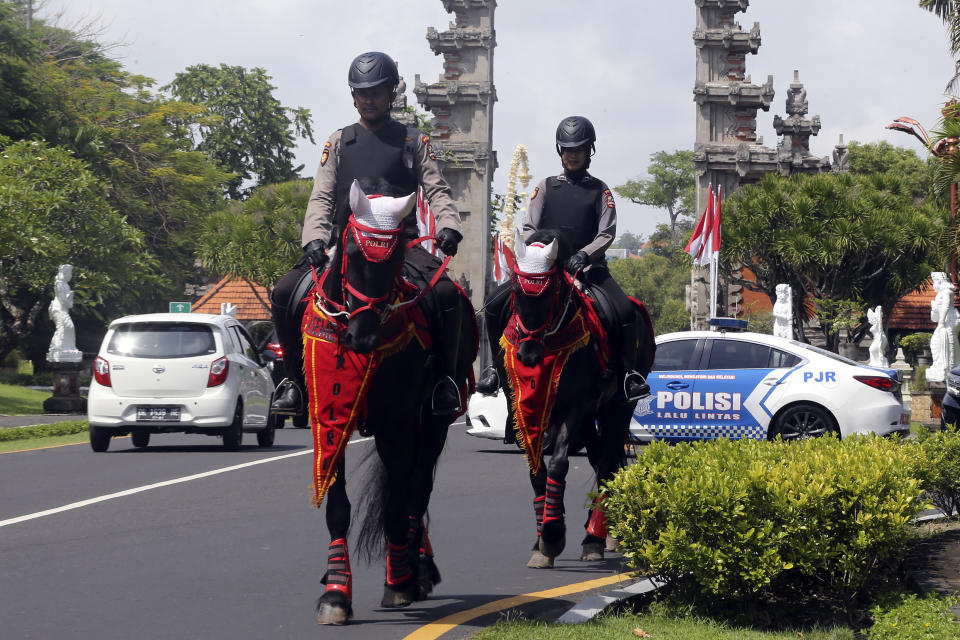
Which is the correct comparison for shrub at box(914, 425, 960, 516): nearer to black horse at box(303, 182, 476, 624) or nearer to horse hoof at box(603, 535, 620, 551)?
horse hoof at box(603, 535, 620, 551)

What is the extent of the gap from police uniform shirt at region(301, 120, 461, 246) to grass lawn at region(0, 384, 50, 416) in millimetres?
23611

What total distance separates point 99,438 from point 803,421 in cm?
977

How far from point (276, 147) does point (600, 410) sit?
189 ft

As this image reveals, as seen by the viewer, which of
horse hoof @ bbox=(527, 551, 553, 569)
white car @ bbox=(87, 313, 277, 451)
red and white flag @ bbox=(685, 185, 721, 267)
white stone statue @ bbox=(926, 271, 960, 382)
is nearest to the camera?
horse hoof @ bbox=(527, 551, 553, 569)

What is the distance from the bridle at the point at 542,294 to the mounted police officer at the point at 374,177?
0.83 metres

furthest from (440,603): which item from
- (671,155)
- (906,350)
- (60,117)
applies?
(671,155)

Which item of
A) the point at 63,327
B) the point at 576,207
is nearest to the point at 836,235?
the point at 63,327

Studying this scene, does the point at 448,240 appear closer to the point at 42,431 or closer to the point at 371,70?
the point at 371,70

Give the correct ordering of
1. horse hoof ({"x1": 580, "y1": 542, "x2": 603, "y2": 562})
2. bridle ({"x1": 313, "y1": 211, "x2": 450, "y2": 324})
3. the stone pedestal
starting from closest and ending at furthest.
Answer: bridle ({"x1": 313, "y1": 211, "x2": 450, "y2": 324}) < horse hoof ({"x1": 580, "y1": 542, "x2": 603, "y2": 562}) < the stone pedestal

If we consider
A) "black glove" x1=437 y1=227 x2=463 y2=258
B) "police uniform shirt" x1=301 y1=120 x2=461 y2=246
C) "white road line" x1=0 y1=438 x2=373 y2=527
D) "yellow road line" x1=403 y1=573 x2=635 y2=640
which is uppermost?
"police uniform shirt" x1=301 y1=120 x2=461 y2=246

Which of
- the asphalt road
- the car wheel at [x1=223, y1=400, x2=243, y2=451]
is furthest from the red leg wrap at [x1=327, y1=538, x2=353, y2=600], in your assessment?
the car wheel at [x1=223, y1=400, x2=243, y2=451]

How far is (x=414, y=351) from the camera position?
6.97 m

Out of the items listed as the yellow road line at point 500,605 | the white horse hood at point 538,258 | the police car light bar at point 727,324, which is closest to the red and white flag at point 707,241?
the police car light bar at point 727,324

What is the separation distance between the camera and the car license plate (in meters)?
18.2
